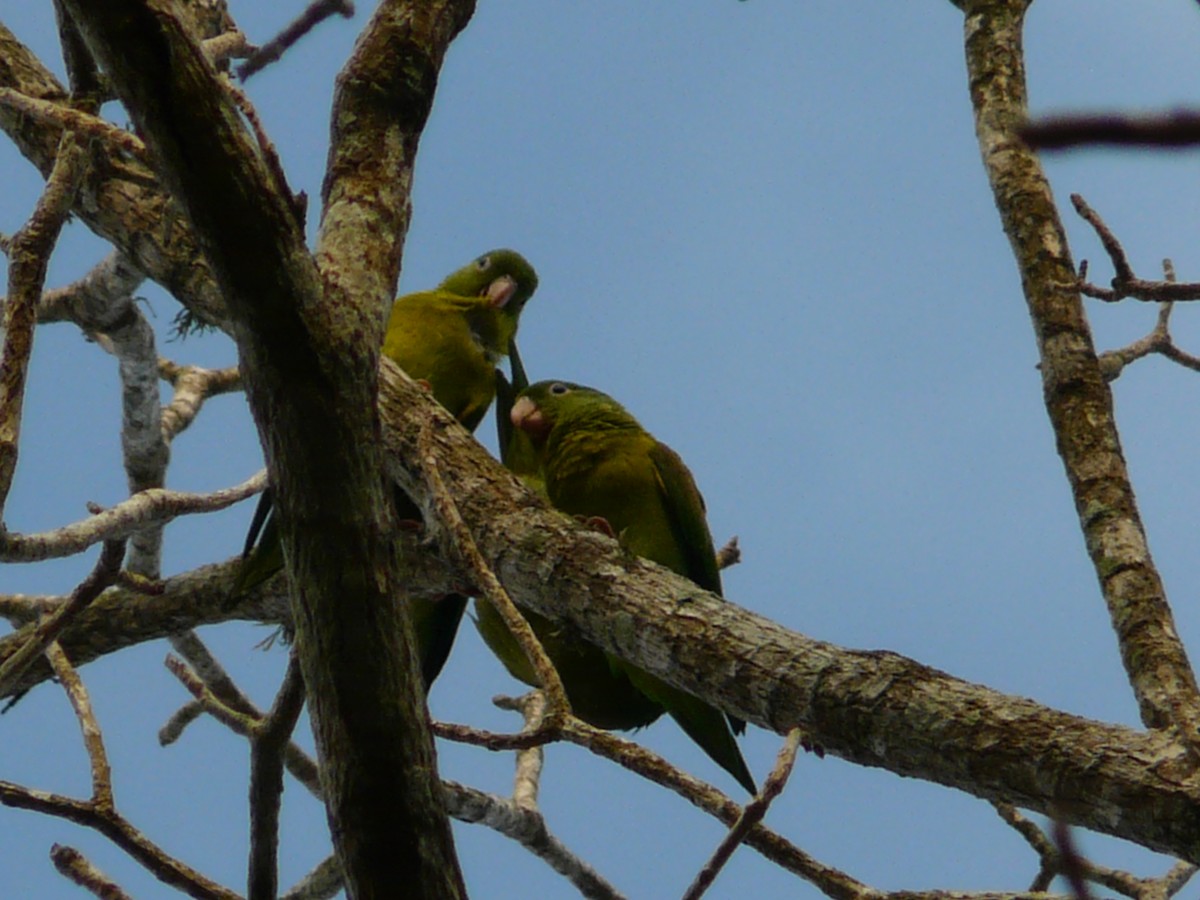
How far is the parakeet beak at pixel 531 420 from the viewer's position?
5656 mm

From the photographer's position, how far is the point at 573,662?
496 centimetres

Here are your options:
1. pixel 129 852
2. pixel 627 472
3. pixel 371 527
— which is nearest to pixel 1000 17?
pixel 627 472

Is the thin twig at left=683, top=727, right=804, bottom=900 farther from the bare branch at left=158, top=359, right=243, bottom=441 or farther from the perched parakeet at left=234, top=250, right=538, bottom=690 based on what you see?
the bare branch at left=158, top=359, right=243, bottom=441

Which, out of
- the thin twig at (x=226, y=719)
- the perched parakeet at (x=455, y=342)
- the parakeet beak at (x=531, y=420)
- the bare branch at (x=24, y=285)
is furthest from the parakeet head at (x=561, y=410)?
the bare branch at (x=24, y=285)

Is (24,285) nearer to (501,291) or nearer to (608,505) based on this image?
(608,505)

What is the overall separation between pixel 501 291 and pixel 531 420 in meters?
1.00

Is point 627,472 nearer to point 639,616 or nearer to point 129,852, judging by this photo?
point 639,616

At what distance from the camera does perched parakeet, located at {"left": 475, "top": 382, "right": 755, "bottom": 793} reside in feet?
16.5

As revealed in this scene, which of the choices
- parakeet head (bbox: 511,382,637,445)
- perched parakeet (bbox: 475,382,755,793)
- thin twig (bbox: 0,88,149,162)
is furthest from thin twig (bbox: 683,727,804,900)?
parakeet head (bbox: 511,382,637,445)

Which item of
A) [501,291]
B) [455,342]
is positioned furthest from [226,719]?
[501,291]

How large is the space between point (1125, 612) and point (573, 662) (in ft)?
7.44

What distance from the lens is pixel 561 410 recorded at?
562cm

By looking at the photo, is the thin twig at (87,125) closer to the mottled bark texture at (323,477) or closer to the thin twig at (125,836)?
the mottled bark texture at (323,477)

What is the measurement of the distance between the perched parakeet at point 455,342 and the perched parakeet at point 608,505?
0.77 ft
